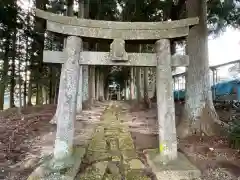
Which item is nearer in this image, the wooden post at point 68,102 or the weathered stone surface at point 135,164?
the wooden post at point 68,102

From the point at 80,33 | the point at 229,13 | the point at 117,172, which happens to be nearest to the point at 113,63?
the point at 80,33

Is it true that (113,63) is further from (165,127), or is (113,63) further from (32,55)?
(32,55)

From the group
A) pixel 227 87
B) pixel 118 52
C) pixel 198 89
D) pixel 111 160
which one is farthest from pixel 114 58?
pixel 227 87

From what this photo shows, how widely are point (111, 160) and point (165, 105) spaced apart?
5.47 feet

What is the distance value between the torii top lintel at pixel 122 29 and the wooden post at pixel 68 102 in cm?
23

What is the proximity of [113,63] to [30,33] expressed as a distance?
34.2 ft

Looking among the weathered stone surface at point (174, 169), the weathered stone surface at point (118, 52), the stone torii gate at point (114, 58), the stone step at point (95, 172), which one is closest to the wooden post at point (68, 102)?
the stone torii gate at point (114, 58)

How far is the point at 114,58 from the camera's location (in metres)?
4.68

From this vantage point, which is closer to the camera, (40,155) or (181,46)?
(40,155)

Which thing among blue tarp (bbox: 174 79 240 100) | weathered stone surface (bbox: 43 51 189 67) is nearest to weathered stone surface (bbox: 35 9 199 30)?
weathered stone surface (bbox: 43 51 189 67)

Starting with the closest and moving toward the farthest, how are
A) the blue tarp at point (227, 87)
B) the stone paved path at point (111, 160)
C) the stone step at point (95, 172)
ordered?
the stone step at point (95, 172) < the stone paved path at point (111, 160) < the blue tarp at point (227, 87)

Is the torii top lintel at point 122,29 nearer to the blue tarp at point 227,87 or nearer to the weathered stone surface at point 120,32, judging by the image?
the weathered stone surface at point 120,32

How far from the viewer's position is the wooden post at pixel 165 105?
462 cm

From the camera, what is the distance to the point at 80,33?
186 inches
